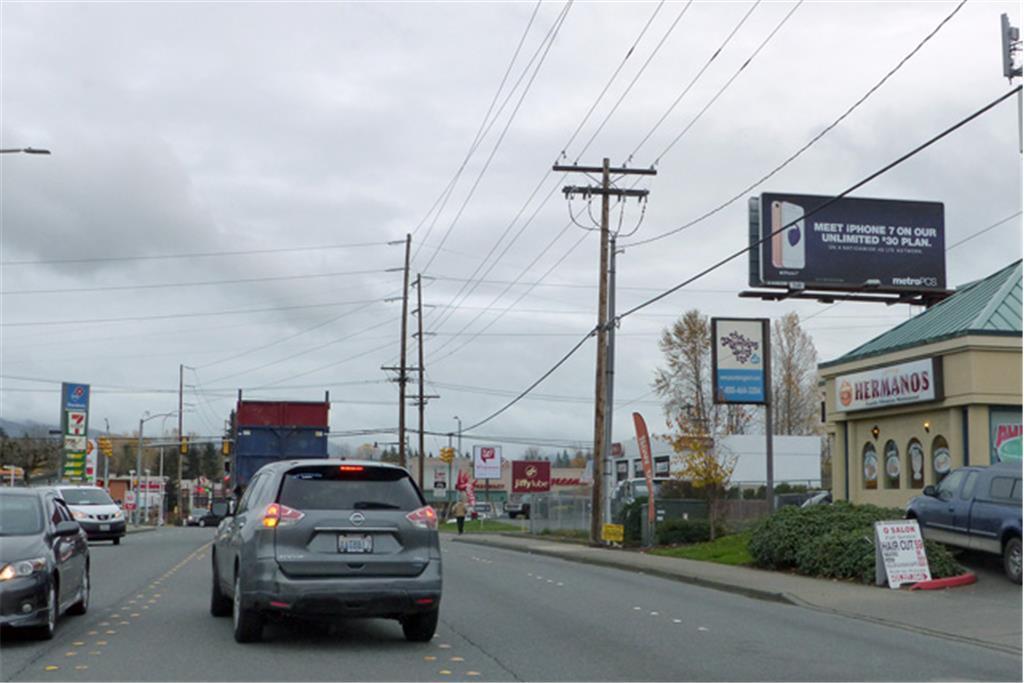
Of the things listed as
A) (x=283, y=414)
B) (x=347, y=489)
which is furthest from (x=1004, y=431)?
(x=347, y=489)

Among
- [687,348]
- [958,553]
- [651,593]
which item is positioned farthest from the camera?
[687,348]

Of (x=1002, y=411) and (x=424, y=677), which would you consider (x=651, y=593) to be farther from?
(x=1002, y=411)

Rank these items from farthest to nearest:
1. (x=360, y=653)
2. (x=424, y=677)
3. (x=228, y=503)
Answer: (x=228, y=503), (x=360, y=653), (x=424, y=677)

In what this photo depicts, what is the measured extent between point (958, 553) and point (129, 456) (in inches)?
6244

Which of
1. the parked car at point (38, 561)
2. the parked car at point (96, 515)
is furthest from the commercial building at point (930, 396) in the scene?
the parked car at point (38, 561)

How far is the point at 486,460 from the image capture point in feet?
221

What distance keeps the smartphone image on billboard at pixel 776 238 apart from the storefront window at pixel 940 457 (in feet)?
49.3

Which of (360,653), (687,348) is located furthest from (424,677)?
(687,348)

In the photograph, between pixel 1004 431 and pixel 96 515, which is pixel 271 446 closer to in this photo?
pixel 96 515

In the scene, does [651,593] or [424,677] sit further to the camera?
[651,593]

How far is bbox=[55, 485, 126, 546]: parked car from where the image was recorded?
1240 inches

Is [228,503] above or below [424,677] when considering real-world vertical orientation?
above

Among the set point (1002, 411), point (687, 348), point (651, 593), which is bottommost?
point (651, 593)

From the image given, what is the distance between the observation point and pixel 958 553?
67.8 feet
